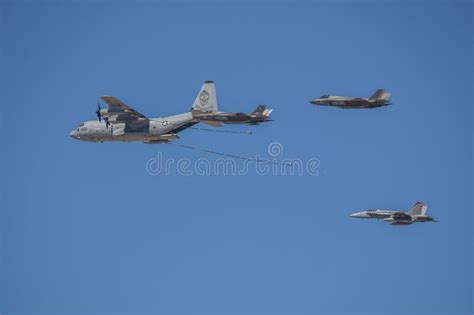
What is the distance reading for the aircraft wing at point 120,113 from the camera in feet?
280

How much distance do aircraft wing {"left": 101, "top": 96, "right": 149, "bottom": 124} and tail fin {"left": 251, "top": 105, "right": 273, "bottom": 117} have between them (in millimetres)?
11006

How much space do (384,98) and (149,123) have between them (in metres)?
22.3

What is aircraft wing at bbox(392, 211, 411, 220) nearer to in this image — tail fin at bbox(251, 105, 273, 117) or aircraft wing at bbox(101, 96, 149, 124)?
tail fin at bbox(251, 105, 273, 117)

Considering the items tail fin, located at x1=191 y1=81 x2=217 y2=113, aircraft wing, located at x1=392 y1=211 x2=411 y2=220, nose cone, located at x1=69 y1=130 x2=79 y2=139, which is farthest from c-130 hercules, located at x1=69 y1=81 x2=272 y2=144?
aircraft wing, located at x1=392 y1=211 x2=411 y2=220

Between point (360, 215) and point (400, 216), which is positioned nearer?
point (400, 216)

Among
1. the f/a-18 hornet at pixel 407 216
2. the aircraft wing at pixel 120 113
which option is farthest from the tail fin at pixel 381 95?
the f/a-18 hornet at pixel 407 216

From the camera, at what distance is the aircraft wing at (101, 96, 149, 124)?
280ft

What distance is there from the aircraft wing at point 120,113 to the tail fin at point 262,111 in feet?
36.1

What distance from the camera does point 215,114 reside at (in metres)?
83.7

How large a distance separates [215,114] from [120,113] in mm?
9245

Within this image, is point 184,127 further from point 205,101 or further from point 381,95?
point 381,95

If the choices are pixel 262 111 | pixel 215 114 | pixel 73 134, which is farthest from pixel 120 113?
pixel 262 111

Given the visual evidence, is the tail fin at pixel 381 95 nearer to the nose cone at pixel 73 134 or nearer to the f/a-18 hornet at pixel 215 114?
the f/a-18 hornet at pixel 215 114

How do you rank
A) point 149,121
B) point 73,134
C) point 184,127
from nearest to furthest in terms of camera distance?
point 149,121, point 184,127, point 73,134
